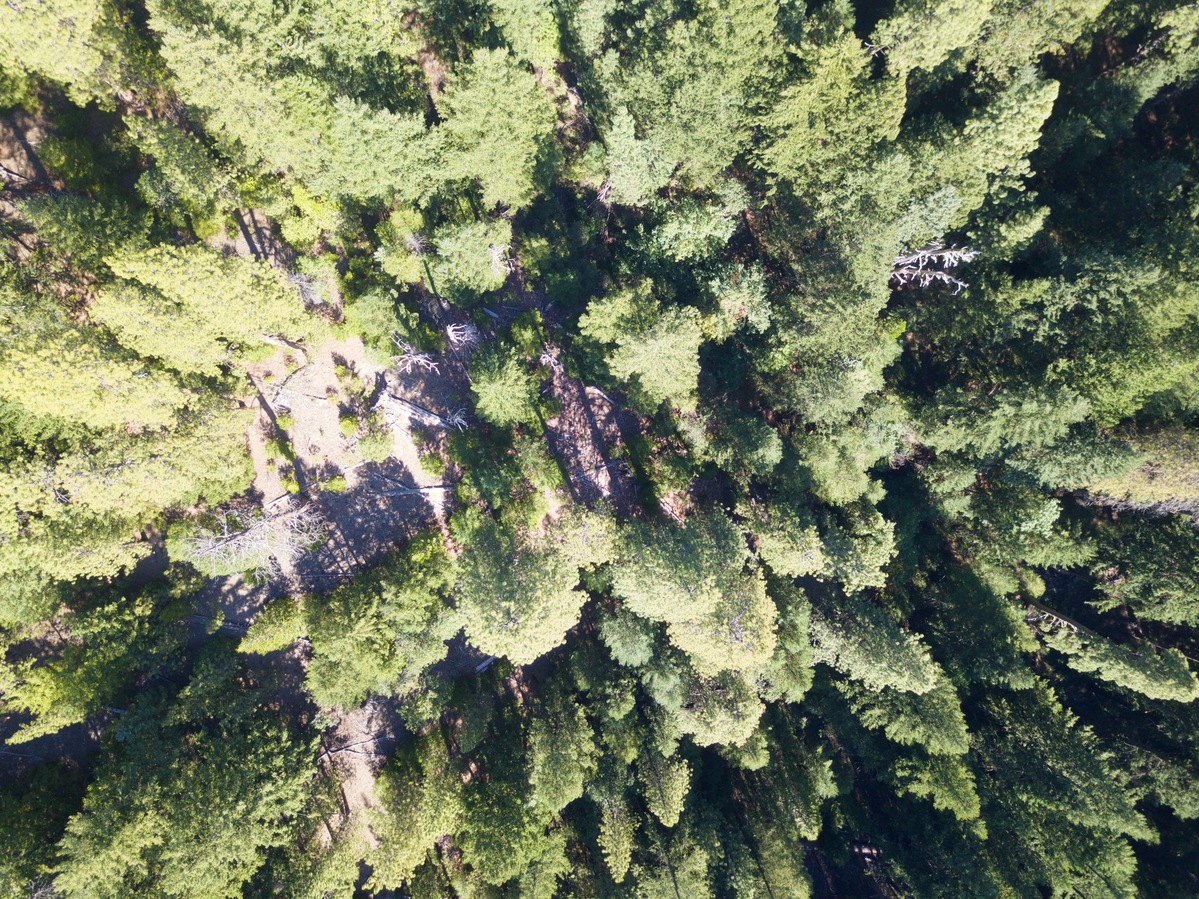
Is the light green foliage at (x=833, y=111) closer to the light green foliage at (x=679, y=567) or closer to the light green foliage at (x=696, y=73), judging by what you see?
the light green foliage at (x=696, y=73)

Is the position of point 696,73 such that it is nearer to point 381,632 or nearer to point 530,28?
point 530,28

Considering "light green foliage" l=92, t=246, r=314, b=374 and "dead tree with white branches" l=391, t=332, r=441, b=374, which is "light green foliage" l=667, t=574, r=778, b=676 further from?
"light green foliage" l=92, t=246, r=314, b=374

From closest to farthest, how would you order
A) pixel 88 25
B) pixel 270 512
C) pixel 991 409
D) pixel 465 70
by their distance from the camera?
pixel 88 25
pixel 465 70
pixel 991 409
pixel 270 512

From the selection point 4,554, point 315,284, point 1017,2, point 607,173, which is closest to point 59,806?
point 4,554

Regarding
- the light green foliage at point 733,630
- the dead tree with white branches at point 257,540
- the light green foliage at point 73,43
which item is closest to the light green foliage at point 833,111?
the light green foliage at point 733,630

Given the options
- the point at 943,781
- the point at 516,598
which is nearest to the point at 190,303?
the point at 516,598

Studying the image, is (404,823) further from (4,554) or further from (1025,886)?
(1025,886)

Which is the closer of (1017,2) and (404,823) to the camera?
(1017,2)
